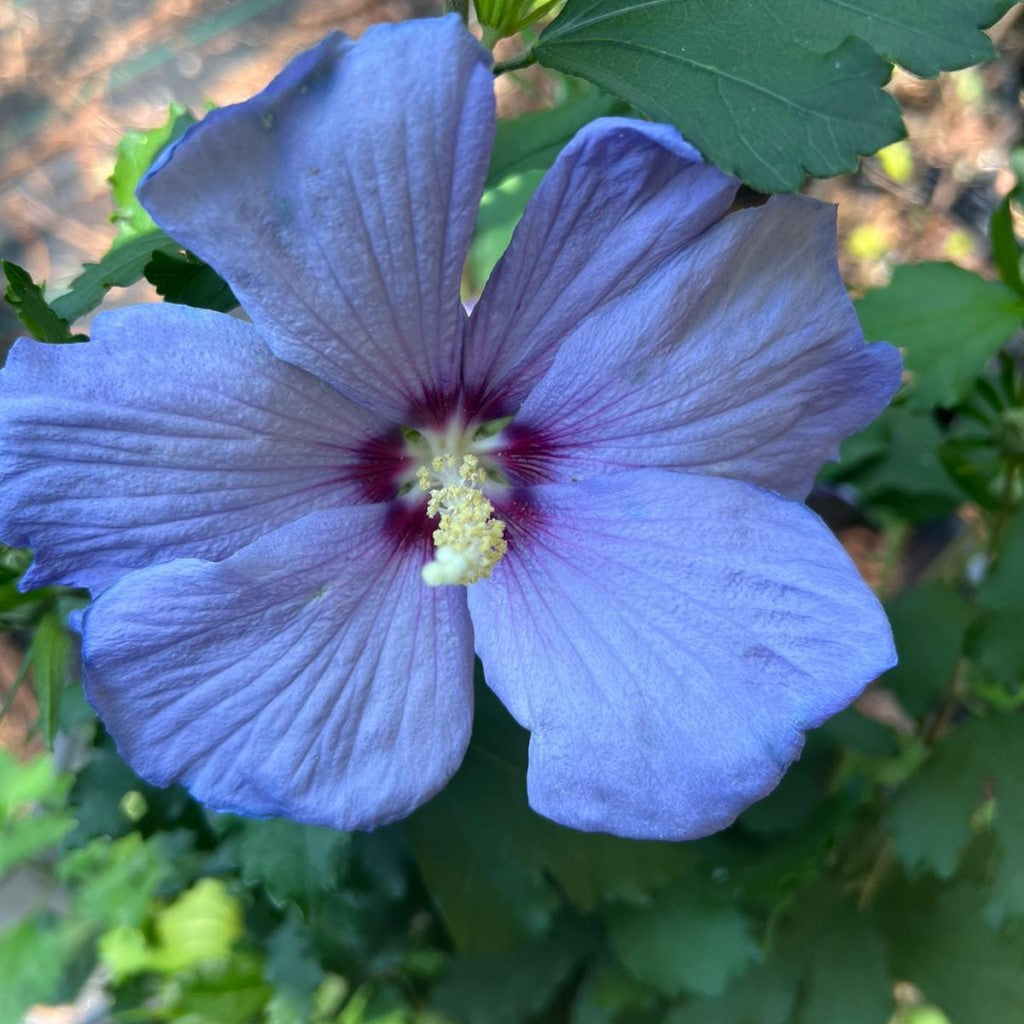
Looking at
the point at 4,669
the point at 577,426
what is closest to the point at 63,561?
the point at 577,426

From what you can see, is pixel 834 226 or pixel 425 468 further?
pixel 425 468

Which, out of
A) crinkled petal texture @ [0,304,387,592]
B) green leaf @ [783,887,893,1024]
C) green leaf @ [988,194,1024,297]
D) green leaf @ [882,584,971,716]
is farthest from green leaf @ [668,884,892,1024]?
crinkled petal texture @ [0,304,387,592]

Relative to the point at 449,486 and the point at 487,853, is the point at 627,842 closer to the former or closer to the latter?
the point at 487,853

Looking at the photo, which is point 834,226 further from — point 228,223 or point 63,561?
point 63,561

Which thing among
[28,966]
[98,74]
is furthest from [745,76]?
[98,74]

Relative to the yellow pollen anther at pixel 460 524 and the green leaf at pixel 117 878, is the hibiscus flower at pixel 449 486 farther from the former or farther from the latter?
the green leaf at pixel 117 878

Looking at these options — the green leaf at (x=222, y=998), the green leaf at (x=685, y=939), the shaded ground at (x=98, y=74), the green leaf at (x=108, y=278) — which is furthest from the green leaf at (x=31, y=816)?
the shaded ground at (x=98, y=74)

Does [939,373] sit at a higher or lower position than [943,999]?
higher
